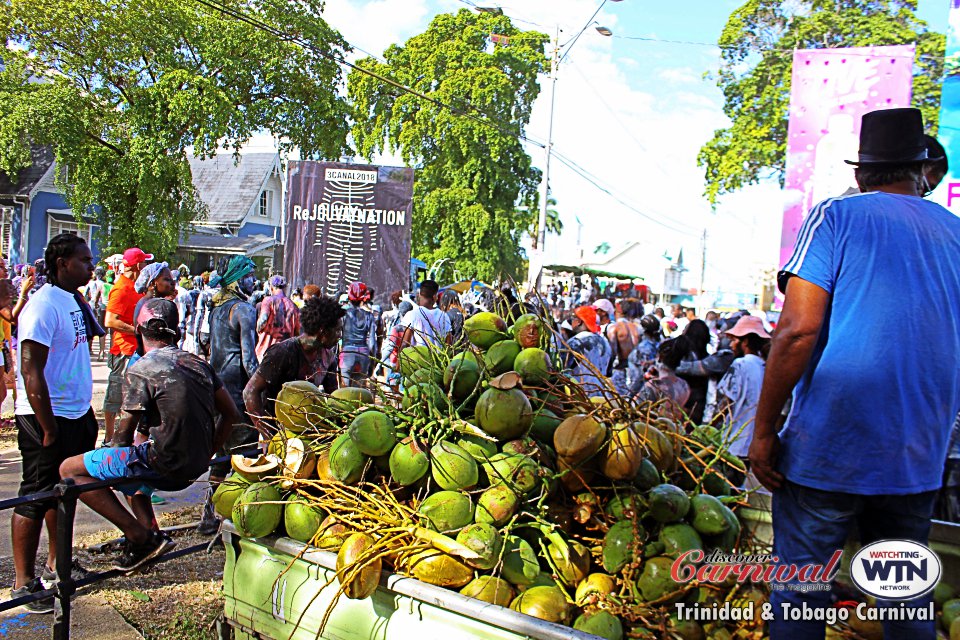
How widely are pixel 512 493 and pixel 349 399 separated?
0.90 m

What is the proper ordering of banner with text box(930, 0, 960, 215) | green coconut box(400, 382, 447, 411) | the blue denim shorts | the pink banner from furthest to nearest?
the pink banner, banner with text box(930, 0, 960, 215), the blue denim shorts, green coconut box(400, 382, 447, 411)

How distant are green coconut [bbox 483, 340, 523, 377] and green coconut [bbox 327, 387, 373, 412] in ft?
1.76

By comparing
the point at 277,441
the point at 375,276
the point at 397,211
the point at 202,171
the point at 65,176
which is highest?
the point at 202,171

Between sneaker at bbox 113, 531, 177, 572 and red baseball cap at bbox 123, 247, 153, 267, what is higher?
red baseball cap at bbox 123, 247, 153, 267

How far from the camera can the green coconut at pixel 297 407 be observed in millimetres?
2977

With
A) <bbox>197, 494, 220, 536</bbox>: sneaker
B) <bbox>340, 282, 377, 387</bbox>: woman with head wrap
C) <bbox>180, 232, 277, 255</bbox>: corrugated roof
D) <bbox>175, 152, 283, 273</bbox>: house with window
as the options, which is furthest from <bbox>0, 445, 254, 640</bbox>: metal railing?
<bbox>175, 152, 283, 273</bbox>: house with window

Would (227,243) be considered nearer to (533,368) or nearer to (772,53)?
(772,53)

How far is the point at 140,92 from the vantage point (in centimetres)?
2067

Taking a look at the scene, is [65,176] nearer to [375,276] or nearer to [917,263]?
[375,276]

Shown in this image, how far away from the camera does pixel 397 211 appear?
9.62m

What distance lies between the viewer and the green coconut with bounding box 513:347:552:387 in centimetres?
274

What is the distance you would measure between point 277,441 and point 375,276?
6.88 metres

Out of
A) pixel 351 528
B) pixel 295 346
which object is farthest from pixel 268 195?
pixel 351 528

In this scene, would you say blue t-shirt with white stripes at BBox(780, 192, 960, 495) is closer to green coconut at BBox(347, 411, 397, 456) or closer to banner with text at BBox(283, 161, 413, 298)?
green coconut at BBox(347, 411, 397, 456)
